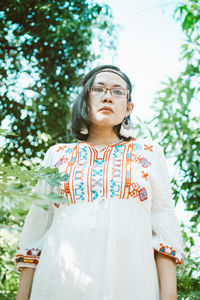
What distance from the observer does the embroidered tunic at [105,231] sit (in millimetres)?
1180

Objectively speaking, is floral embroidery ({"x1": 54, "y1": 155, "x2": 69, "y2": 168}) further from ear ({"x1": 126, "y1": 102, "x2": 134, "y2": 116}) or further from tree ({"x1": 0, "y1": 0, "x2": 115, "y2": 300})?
tree ({"x1": 0, "y1": 0, "x2": 115, "y2": 300})

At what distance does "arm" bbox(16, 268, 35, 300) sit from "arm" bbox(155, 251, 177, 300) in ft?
1.69

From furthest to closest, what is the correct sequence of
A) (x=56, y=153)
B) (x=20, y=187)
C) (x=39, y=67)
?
(x=39, y=67)
(x=56, y=153)
(x=20, y=187)

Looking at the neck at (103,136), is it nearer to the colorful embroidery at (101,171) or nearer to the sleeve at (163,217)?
the colorful embroidery at (101,171)

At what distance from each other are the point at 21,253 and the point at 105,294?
416 mm

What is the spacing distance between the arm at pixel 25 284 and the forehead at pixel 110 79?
36.9 inches

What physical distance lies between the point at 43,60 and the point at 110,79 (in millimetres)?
1622

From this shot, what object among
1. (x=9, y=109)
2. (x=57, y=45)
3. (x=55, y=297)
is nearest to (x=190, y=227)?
(x=55, y=297)

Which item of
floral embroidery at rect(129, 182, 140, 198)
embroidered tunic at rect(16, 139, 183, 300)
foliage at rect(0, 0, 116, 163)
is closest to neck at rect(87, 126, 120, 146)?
embroidered tunic at rect(16, 139, 183, 300)

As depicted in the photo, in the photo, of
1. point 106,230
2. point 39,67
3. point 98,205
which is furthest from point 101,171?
point 39,67

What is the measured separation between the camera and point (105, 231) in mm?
1251

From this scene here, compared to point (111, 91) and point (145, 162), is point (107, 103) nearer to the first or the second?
point (111, 91)

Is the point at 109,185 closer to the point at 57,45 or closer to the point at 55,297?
the point at 55,297

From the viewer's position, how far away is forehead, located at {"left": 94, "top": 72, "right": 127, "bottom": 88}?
1.65 m
